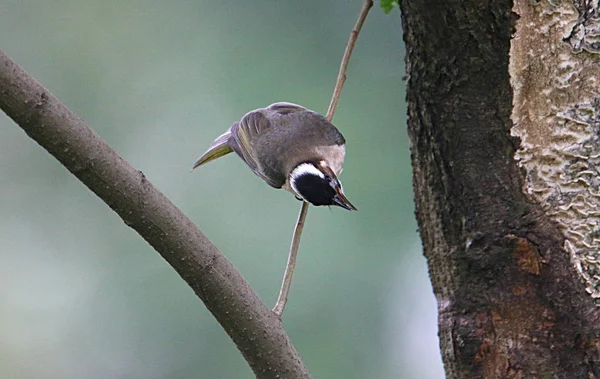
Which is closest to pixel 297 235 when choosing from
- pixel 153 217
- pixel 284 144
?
pixel 153 217

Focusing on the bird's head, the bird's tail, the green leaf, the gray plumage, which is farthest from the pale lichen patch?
the bird's tail

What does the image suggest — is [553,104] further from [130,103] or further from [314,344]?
[130,103]

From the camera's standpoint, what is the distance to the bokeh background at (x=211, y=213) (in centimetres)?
423

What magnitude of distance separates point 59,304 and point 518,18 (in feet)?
11.8

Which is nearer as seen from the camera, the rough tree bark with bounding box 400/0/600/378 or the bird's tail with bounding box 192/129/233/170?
the rough tree bark with bounding box 400/0/600/378

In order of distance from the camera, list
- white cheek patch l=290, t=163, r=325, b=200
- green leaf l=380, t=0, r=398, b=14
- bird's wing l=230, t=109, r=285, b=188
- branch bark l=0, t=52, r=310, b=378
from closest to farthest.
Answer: branch bark l=0, t=52, r=310, b=378
green leaf l=380, t=0, r=398, b=14
white cheek patch l=290, t=163, r=325, b=200
bird's wing l=230, t=109, r=285, b=188

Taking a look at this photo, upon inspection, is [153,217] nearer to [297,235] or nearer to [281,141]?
[297,235]

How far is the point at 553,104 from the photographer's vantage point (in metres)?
1.46

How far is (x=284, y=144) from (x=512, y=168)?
1.32 m

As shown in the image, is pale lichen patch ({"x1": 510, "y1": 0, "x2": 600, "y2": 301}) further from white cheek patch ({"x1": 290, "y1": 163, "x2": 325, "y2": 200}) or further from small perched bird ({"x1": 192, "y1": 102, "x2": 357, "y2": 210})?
small perched bird ({"x1": 192, "y1": 102, "x2": 357, "y2": 210})

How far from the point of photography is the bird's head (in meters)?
2.22

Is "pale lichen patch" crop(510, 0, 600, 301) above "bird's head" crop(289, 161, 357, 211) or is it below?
below

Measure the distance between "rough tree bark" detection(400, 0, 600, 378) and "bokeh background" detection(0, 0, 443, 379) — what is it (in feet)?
7.32

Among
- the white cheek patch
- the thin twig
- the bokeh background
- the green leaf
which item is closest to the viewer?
the thin twig
